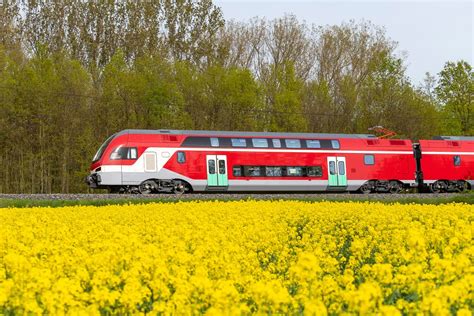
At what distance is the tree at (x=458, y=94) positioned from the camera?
4759 centimetres

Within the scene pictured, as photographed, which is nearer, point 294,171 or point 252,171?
point 252,171

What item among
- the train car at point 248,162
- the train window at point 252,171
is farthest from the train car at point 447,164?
the train window at point 252,171

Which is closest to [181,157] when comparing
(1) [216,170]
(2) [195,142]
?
(2) [195,142]

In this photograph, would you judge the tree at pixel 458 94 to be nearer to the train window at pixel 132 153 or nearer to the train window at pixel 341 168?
the train window at pixel 341 168

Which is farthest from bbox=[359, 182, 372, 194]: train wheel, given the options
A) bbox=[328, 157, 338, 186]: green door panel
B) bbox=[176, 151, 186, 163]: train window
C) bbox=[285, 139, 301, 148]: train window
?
bbox=[176, 151, 186, 163]: train window

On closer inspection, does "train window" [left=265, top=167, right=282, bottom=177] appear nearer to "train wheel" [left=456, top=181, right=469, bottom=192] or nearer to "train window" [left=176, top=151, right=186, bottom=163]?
"train window" [left=176, top=151, right=186, bottom=163]

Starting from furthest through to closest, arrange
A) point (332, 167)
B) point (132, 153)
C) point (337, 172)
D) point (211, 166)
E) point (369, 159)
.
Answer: point (369, 159)
point (337, 172)
point (332, 167)
point (211, 166)
point (132, 153)

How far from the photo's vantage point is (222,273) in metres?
6.56

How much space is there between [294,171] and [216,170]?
3.74 metres

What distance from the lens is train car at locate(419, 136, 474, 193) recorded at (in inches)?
1364

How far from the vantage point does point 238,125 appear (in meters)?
39.1

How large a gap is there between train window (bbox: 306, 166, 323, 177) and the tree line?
26.6 feet

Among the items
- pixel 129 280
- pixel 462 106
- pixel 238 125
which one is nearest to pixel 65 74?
pixel 238 125

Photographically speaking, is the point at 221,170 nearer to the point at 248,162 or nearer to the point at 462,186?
the point at 248,162
